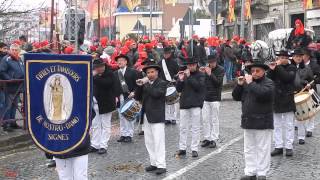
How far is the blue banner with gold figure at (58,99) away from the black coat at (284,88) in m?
4.77

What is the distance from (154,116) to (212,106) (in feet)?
8.70

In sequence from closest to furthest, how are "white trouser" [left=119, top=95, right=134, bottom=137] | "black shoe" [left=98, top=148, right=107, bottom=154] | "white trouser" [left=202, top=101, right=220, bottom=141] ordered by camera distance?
"black shoe" [left=98, top=148, right=107, bottom=154]
"white trouser" [left=202, top=101, right=220, bottom=141]
"white trouser" [left=119, top=95, right=134, bottom=137]

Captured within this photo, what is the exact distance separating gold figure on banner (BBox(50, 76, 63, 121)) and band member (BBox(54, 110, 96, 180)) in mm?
450

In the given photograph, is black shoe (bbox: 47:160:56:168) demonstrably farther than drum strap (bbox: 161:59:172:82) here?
No

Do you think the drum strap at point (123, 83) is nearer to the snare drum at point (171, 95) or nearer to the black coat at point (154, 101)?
the snare drum at point (171, 95)

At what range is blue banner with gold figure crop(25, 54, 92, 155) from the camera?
255 inches

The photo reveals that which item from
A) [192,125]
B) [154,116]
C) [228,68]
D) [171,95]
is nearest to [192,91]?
[192,125]

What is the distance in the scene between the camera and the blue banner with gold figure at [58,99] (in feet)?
21.2

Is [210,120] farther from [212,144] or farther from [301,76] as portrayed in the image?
[301,76]

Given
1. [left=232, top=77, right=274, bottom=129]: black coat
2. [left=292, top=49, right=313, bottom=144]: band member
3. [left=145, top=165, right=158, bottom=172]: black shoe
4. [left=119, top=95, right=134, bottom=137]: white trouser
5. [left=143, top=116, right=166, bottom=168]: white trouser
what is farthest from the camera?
[left=119, top=95, right=134, bottom=137]: white trouser

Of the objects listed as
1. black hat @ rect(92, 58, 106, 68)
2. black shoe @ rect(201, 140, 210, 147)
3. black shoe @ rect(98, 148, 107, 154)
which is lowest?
black shoe @ rect(98, 148, 107, 154)

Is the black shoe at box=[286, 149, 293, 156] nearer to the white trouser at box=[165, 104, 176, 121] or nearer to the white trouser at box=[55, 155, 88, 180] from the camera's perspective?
the white trouser at box=[165, 104, 176, 121]

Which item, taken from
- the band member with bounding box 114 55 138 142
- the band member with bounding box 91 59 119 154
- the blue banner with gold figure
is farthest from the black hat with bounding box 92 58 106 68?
the blue banner with gold figure

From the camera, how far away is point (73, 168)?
22.8 feet
